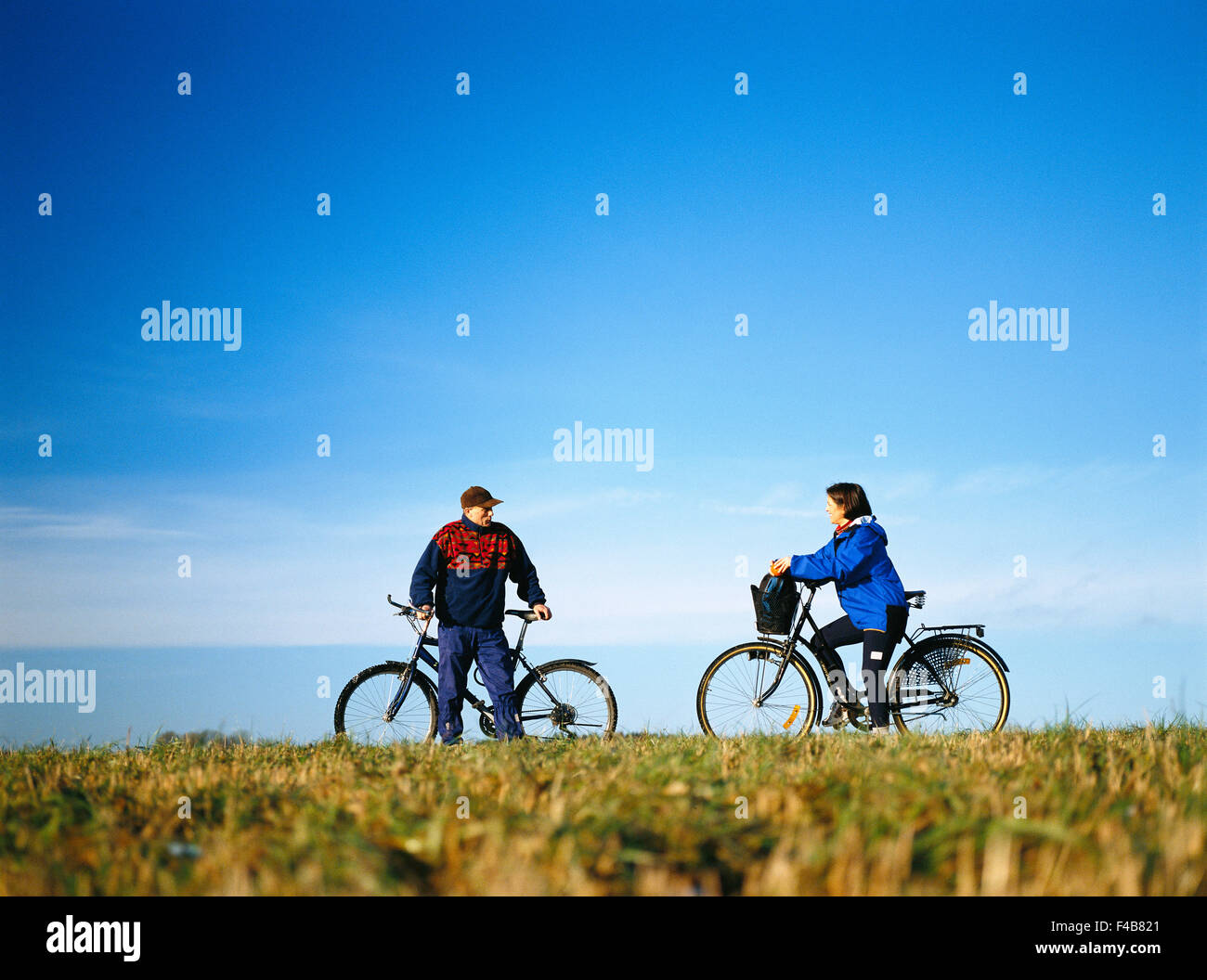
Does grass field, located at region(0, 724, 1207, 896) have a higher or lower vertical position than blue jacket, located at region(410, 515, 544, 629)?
lower

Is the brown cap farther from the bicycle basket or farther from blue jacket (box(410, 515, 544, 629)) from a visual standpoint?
the bicycle basket

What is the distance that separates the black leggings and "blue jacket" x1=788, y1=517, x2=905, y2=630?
8 cm

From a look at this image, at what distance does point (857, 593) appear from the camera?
26.0 feet

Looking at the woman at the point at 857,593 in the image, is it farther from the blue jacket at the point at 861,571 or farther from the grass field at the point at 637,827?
the grass field at the point at 637,827

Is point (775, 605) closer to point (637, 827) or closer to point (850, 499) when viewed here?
point (850, 499)

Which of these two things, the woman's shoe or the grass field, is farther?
the woman's shoe

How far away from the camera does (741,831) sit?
11.6 ft

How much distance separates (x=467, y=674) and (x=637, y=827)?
537 centimetres

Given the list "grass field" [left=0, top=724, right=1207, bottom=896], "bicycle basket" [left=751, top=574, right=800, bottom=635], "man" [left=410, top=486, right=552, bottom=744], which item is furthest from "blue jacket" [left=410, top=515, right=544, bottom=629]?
"grass field" [left=0, top=724, right=1207, bottom=896]

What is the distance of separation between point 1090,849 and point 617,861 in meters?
1.75

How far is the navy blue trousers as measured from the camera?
332 inches
